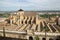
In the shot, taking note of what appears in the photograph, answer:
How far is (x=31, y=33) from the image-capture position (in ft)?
45.8

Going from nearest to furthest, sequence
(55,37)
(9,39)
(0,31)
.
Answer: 1. (55,37)
2. (9,39)
3. (0,31)

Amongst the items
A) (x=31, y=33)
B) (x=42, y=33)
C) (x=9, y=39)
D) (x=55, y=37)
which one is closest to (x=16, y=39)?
(x=9, y=39)

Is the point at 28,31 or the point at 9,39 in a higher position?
the point at 28,31

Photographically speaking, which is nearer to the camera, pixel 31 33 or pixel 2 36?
pixel 31 33

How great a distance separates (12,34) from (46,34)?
4196mm

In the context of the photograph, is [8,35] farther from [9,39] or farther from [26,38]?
[26,38]

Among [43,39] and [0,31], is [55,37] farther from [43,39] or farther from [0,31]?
[0,31]

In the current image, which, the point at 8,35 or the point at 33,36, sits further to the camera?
the point at 8,35

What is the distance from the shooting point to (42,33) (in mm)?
14234

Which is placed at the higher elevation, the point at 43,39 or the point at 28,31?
the point at 28,31

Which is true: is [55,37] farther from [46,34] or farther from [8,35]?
[8,35]

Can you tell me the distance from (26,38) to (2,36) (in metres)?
3.17

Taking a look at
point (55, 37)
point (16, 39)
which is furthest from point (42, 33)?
point (16, 39)

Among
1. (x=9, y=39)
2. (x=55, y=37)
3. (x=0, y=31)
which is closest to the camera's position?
(x=55, y=37)
